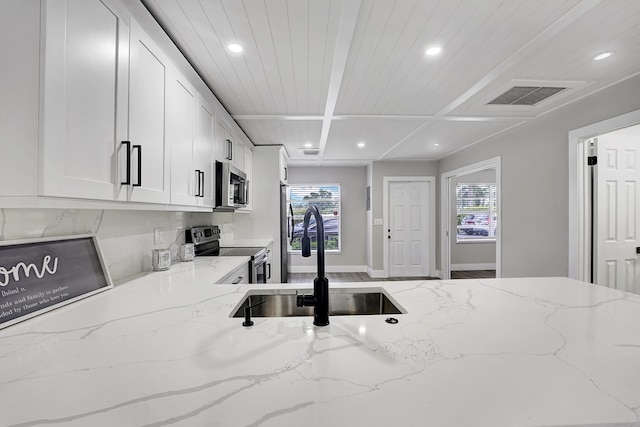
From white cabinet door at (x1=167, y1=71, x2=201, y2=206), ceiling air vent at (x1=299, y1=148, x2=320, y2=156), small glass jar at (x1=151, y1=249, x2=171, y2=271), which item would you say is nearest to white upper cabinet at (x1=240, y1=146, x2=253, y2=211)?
ceiling air vent at (x1=299, y1=148, x2=320, y2=156)

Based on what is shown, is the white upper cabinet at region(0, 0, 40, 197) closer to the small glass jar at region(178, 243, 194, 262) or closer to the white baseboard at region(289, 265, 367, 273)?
the small glass jar at region(178, 243, 194, 262)

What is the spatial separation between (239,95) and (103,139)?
5.13 ft

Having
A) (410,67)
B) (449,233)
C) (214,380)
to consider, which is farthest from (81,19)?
(449,233)

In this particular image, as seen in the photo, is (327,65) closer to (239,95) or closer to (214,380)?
(239,95)

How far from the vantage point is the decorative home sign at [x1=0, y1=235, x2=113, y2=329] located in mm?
947

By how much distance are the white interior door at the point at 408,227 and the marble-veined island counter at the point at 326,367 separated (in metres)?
4.57

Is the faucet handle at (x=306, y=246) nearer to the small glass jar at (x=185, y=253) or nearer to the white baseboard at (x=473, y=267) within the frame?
the small glass jar at (x=185, y=253)

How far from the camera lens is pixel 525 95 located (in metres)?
2.50

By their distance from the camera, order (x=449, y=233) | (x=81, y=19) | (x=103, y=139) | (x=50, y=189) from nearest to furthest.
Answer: (x=50, y=189), (x=81, y=19), (x=103, y=139), (x=449, y=233)

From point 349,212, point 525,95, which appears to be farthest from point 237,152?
point 349,212

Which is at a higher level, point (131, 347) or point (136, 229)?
point (136, 229)

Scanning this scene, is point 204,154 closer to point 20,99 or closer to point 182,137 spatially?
point 182,137

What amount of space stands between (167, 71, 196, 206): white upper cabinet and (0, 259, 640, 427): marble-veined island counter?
86cm

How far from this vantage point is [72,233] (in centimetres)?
130
